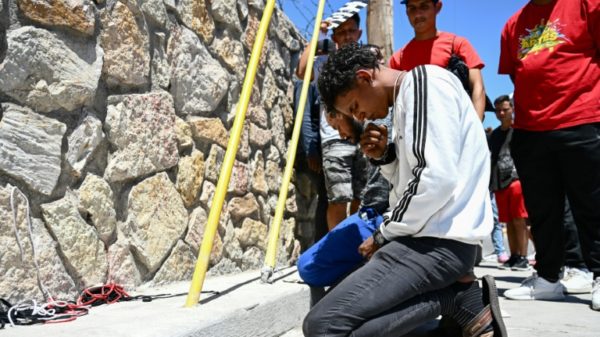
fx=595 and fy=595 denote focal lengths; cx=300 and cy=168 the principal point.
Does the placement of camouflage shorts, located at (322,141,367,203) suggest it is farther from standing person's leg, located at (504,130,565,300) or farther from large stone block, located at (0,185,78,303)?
large stone block, located at (0,185,78,303)

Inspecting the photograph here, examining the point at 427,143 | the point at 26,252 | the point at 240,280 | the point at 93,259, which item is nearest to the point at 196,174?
the point at 240,280

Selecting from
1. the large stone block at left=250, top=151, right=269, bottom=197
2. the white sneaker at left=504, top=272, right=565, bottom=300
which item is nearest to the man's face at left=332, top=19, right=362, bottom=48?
the large stone block at left=250, top=151, right=269, bottom=197

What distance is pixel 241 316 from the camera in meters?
2.15

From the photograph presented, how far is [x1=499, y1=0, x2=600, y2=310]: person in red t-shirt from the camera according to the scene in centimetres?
291

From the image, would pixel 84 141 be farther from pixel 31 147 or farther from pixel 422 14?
pixel 422 14

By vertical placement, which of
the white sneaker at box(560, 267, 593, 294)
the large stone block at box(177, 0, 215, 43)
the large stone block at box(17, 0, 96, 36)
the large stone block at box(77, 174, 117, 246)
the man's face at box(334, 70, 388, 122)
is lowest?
the white sneaker at box(560, 267, 593, 294)

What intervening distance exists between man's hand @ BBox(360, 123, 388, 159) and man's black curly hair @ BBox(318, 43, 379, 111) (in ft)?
0.52

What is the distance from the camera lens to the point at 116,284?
96.6 inches

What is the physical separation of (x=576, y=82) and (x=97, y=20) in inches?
88.4

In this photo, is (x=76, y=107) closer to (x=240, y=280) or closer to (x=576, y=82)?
(x=240, y=280)

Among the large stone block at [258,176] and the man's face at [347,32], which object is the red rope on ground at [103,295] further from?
the man's face at [347,32]

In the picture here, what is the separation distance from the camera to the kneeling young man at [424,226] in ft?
5.56

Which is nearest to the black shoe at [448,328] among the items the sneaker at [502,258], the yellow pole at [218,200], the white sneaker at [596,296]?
the yellow pole at [218,200]

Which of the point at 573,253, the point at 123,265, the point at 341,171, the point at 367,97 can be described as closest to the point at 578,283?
the point at 573,253
